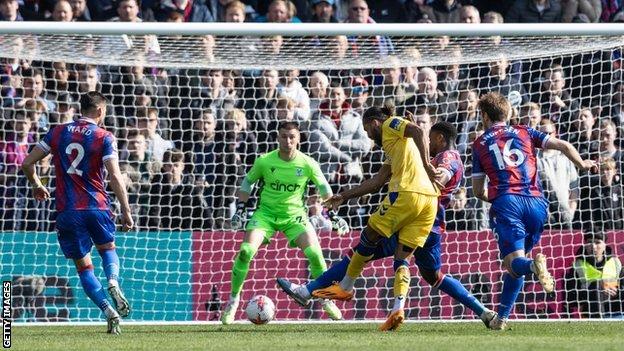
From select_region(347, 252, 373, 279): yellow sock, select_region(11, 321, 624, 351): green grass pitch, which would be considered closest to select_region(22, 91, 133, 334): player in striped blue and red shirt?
select_region(11, 321, 624, 351): green grass pitch

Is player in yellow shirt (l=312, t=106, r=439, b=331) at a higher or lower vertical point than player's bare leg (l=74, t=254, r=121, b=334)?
higher

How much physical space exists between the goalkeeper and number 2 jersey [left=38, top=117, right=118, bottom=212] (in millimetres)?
2370

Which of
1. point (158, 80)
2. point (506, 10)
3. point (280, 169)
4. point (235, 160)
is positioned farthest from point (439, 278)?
point (506, 10)

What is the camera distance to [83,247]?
11.3 metres

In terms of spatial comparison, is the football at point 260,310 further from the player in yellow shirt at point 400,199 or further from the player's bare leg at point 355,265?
the player in yellow shirt at point 400,199

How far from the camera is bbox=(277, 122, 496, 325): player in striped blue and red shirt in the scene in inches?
Result: 447

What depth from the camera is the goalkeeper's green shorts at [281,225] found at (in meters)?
13.4

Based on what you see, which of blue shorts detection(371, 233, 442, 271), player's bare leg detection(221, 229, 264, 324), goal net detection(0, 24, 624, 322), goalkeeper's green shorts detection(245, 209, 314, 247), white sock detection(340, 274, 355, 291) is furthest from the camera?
goal net detection(0, 24, 624, 322)

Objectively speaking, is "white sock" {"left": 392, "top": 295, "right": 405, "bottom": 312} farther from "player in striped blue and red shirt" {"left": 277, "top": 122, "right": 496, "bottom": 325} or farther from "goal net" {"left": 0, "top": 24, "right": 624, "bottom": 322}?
"goal net" {"left": 0, "top": 24, "right": 624, "bottom": 322}

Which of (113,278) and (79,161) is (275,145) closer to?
(79,161)

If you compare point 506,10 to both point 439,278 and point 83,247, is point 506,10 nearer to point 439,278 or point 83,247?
point 439,278

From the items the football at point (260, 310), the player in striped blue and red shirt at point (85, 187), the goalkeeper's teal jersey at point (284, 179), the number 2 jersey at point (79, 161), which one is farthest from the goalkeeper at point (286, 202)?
the number 2 jersey at point (79, 161)

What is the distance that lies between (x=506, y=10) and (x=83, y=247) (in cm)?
924

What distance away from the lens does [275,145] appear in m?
15.4
